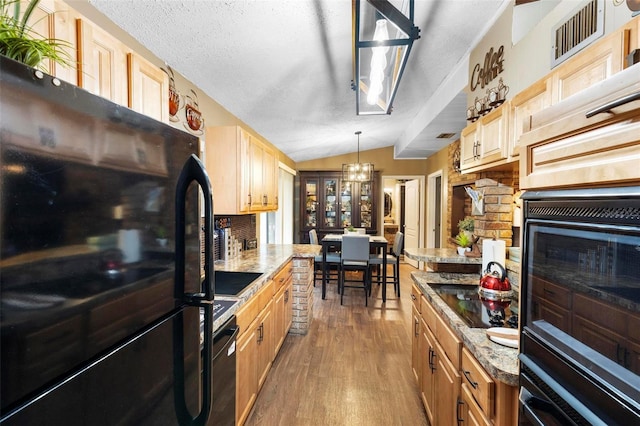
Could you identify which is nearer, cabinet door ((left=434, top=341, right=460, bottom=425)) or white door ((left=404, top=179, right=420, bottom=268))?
cabinet door ((left=434, top=341, right=460, bottom=425))

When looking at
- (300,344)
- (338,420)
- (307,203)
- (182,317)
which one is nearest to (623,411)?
(182,317)

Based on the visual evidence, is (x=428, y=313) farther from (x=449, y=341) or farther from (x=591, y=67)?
(x=591, y=67)

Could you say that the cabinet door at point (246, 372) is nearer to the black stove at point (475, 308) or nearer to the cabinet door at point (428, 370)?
the cabinet door at point (428, 370)

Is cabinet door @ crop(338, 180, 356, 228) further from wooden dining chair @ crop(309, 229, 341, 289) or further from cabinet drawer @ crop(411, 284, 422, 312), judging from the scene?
cabinet drawer @ crop(411, 284, 422, 312)

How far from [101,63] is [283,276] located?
2.03 meters

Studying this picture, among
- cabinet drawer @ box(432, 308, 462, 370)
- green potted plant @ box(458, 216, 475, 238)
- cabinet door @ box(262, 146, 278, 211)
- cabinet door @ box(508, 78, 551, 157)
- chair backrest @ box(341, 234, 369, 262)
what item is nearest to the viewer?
cabinet drawer @ box(432, 308, 462, 370)

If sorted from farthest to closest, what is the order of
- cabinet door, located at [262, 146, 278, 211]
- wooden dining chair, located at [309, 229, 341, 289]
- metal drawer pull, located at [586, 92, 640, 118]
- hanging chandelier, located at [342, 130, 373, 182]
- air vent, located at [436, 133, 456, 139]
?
hanging chandelier, located at [342, 130, 373, 182] < wooden dining chair, located at [309, 229, 341, 289] < air vent, located at [436, 133, 456, 139] < cabinet door, located at [262, 146, 278, 211] < metal drawer pull, located at [586, 92, 640, 118]

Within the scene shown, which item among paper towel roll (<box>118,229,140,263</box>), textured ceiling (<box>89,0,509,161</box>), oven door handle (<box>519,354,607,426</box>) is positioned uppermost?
textured ceiling (<box>89,0,509,161</box>)

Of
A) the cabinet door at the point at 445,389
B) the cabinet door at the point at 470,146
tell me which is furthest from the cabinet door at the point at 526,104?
the cabinet door at the point at 445,389

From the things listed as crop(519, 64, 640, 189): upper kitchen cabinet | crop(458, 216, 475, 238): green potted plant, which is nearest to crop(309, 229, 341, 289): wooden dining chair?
crop(458, 216, 475, 238): green potted plant

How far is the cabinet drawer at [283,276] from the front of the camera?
243 cm

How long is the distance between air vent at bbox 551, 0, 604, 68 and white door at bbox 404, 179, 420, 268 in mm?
4934

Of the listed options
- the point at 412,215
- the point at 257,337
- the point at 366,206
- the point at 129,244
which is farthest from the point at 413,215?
the point at 129,244

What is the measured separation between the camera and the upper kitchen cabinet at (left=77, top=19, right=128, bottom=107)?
95 cm
